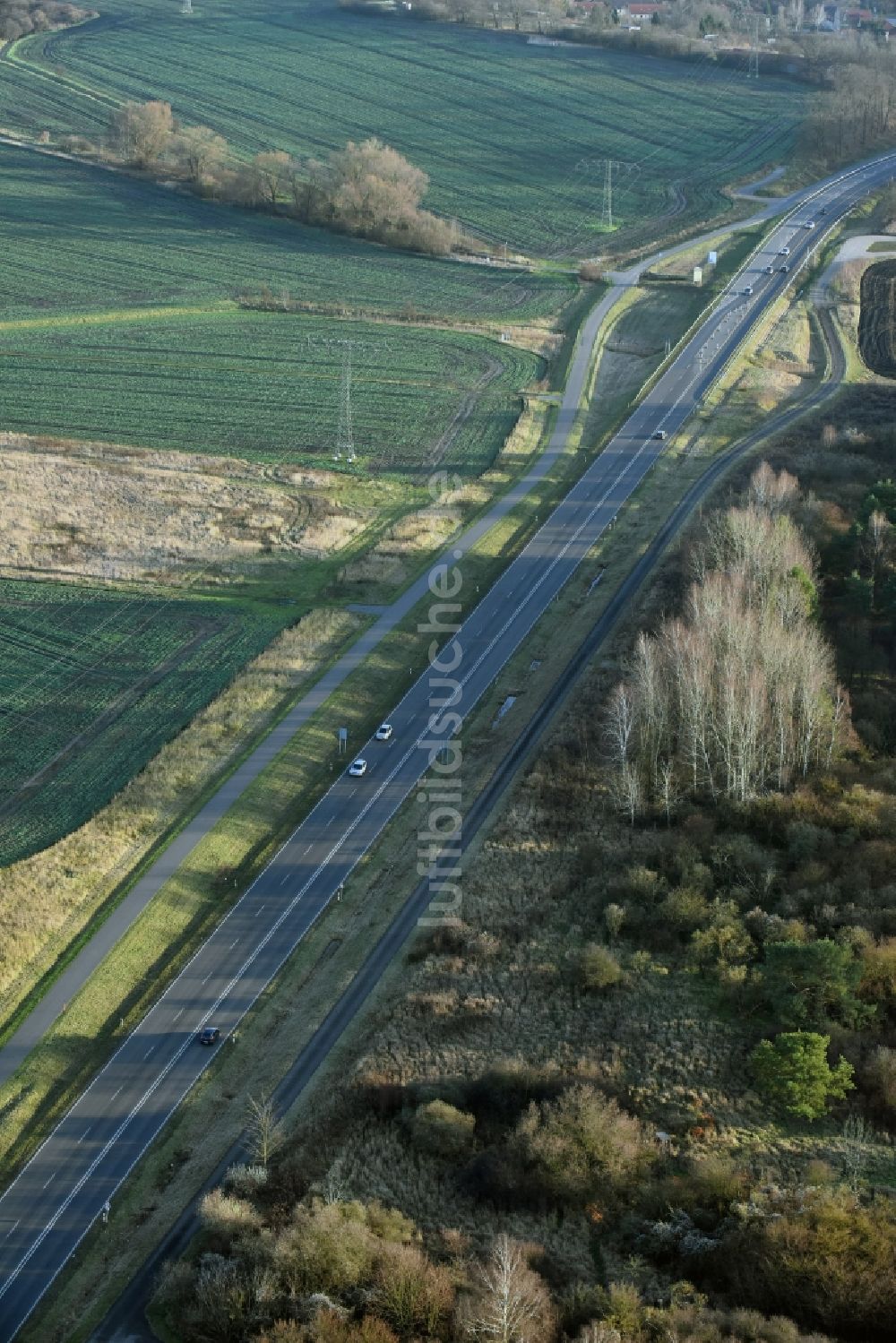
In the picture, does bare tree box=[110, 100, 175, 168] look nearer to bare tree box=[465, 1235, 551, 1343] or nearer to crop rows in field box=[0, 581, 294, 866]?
crop rows in field box=[0, 581, 294, 866]

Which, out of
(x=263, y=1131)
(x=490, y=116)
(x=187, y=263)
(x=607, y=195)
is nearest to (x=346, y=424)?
(x=187, y=263)

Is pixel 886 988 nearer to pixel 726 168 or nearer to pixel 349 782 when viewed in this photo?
pixel 349 782

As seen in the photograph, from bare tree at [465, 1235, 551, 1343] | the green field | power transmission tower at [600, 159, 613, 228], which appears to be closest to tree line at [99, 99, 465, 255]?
the green field

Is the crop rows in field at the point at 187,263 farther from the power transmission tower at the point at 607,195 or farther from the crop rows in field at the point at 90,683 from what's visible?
the crop rows in field at the point at 90,683

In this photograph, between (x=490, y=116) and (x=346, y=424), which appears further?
(x=490, y=116)

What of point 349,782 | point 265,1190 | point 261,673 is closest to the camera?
point 265,1190

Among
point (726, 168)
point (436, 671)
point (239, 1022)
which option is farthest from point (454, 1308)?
point (726, 168)

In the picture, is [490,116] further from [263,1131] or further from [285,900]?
[263,1131]
